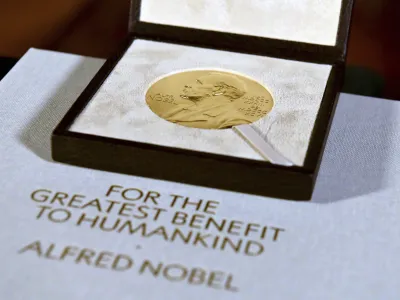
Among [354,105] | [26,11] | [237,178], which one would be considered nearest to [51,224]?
[237,178]

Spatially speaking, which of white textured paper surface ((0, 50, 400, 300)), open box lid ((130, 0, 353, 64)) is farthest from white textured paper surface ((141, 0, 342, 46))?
white textured paper surface ((0, 50, 400, 300))

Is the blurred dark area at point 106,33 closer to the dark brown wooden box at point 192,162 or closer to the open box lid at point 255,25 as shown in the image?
the open box lid at point 255,25

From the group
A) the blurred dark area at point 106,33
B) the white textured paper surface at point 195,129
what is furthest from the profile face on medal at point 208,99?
the blurred dark area at point 106,33

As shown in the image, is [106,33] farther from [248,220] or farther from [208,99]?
[248,220]

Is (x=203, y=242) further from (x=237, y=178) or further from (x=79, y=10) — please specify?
(x=79, y=10)

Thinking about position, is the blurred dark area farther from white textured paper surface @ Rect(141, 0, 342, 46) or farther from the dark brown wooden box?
the dark brown wooden box

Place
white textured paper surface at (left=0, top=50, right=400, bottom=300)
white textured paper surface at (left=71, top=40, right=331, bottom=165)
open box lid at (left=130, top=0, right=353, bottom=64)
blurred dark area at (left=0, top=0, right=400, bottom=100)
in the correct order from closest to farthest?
white textured paper surface at (left=0, top=50, right=400, bottom=300) < white textured paper surface at (left=71, top=40, right=331, bottom=165) < open box lid at (left=130, top=0, right=353, bottom=64) < blurred dark area at (left=0, top=0, right=400, bottom=100)
